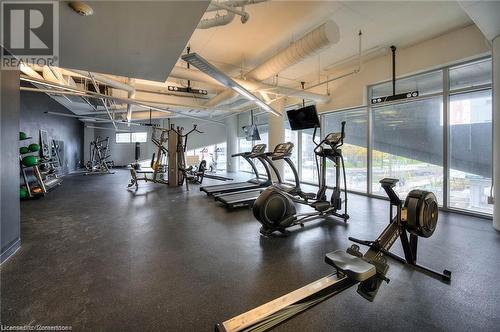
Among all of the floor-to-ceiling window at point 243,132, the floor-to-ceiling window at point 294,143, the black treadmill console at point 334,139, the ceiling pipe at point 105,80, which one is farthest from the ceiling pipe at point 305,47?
the floor-to-ceiling window at point 243,132

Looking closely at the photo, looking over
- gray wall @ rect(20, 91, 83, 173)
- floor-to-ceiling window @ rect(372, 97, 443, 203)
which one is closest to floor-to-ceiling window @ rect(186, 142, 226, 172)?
gray wall @ rect(20, 91, 83, 173)

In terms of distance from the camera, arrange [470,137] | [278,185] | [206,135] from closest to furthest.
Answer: [470,137], [278,185], [206,135]

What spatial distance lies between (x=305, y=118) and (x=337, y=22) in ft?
5.78

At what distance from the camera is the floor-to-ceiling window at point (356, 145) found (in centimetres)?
593

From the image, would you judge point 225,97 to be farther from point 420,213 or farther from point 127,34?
point 420,213

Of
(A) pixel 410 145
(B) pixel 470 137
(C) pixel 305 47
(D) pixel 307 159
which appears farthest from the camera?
(D) pixel 307 159

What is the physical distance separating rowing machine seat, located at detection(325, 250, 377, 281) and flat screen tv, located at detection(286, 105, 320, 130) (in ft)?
10.6

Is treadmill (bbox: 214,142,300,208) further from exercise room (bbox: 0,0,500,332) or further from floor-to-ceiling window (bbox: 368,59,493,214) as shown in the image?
floor-to-ceiling window (bbox: 368,59,493,214)

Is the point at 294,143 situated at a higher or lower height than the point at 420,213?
higher

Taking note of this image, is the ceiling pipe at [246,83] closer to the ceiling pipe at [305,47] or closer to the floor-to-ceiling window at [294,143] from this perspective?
the ceiling pipe at [305,47]

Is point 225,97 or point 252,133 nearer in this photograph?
point 225,97

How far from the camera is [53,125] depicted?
832 cm

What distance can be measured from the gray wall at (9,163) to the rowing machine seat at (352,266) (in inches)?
130

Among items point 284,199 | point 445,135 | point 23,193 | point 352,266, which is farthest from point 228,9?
point 23,193
